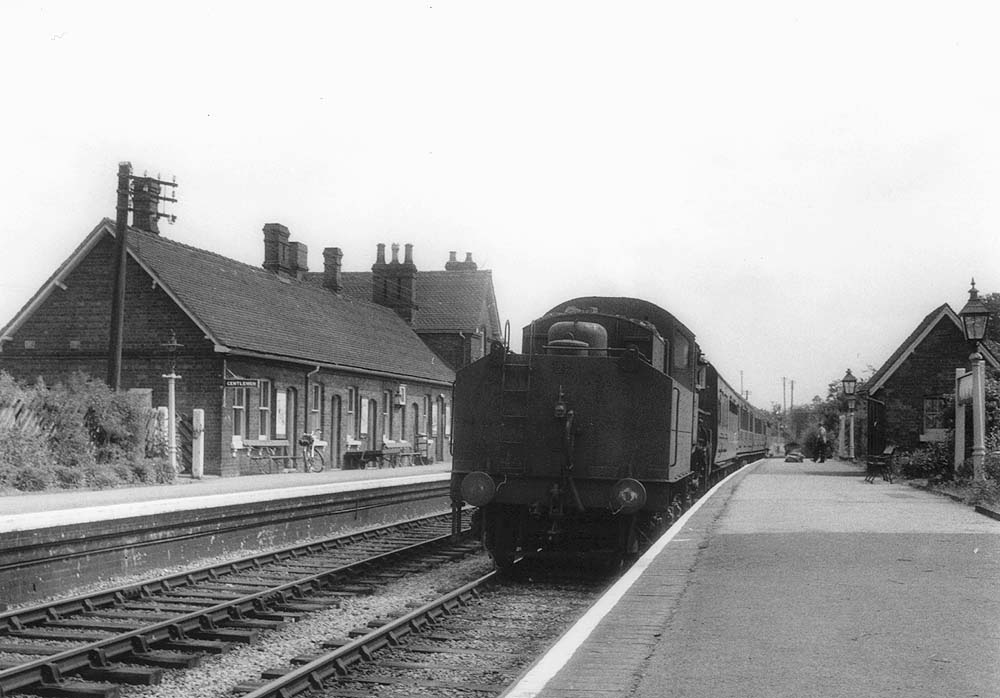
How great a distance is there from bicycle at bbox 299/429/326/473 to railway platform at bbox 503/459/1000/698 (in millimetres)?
16313

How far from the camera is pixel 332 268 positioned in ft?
128

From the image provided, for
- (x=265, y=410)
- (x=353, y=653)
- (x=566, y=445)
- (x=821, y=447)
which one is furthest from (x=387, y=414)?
(x=353, y=653)

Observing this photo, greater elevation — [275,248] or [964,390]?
[275,248]

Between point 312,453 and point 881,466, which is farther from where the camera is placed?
point 312,453

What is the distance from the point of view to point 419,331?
45781 millimetres

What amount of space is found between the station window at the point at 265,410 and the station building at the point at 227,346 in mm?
29

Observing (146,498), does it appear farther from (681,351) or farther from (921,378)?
(921,378)

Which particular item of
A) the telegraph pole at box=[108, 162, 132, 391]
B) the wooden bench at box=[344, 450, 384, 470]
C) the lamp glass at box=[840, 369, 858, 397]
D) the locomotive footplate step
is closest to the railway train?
the locomotive footplate step

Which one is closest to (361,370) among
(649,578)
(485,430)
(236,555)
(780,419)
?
(236,555)

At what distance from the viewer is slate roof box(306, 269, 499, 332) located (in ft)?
151

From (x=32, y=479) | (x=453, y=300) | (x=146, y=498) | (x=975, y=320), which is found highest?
(x=453, y=300)

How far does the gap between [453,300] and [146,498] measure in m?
32.0

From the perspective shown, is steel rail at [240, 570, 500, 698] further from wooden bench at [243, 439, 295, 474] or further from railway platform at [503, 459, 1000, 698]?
wooden bench at [243, 439, 295, 474]

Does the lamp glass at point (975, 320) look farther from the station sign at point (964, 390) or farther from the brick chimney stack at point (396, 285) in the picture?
the brick chimney stack at point (396, 285)
